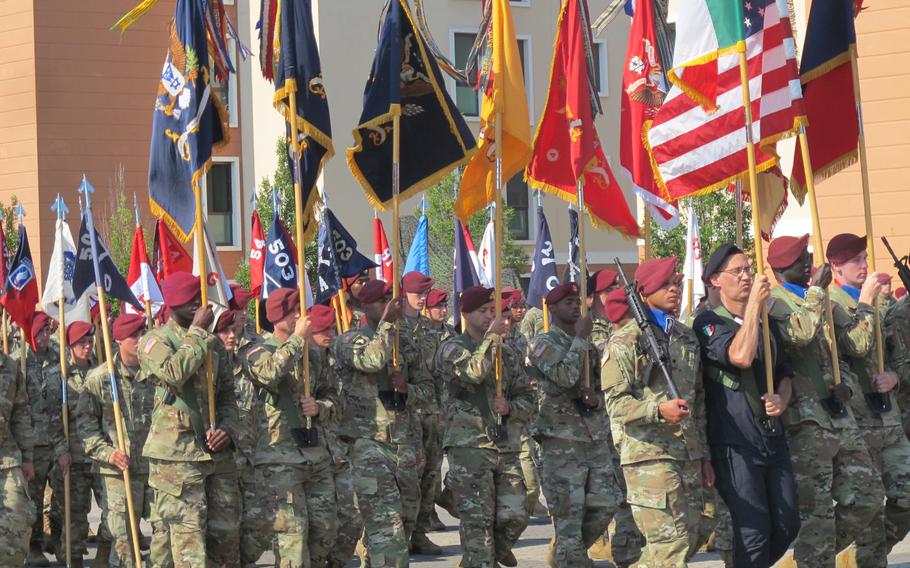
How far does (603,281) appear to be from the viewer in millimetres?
13195

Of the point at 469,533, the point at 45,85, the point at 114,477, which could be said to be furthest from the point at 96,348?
the point at 45,85

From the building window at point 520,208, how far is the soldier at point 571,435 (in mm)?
27931

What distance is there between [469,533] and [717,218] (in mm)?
13878

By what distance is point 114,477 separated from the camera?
11.7m

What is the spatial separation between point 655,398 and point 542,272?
26.0 ft

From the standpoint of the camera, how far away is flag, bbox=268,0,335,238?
1191 cm

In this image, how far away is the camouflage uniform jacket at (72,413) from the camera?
43.5ft

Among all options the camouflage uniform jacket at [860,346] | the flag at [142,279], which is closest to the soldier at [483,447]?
the camouflage uniform jacket at [860,346]

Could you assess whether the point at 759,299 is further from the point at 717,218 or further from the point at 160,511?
the point at 717,218

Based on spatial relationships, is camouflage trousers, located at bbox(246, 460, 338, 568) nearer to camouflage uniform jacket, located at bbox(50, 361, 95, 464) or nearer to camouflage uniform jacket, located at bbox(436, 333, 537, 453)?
camouflage uniform jacket, located at bbox(436, 333, 537, 453)

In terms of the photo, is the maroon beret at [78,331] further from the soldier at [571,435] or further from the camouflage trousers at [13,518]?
the soldier at [571,435]

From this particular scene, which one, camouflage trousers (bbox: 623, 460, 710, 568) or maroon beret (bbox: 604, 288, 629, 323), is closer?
camouflage trousers (bbox: 623, 460, 710, 568)

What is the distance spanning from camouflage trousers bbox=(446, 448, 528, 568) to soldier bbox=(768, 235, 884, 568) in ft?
6.85

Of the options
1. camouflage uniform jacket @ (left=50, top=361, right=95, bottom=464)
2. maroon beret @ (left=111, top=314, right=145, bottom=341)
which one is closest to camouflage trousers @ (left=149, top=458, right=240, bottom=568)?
maroon beret @ (left=111, top=314, right=145, bottom=341)
